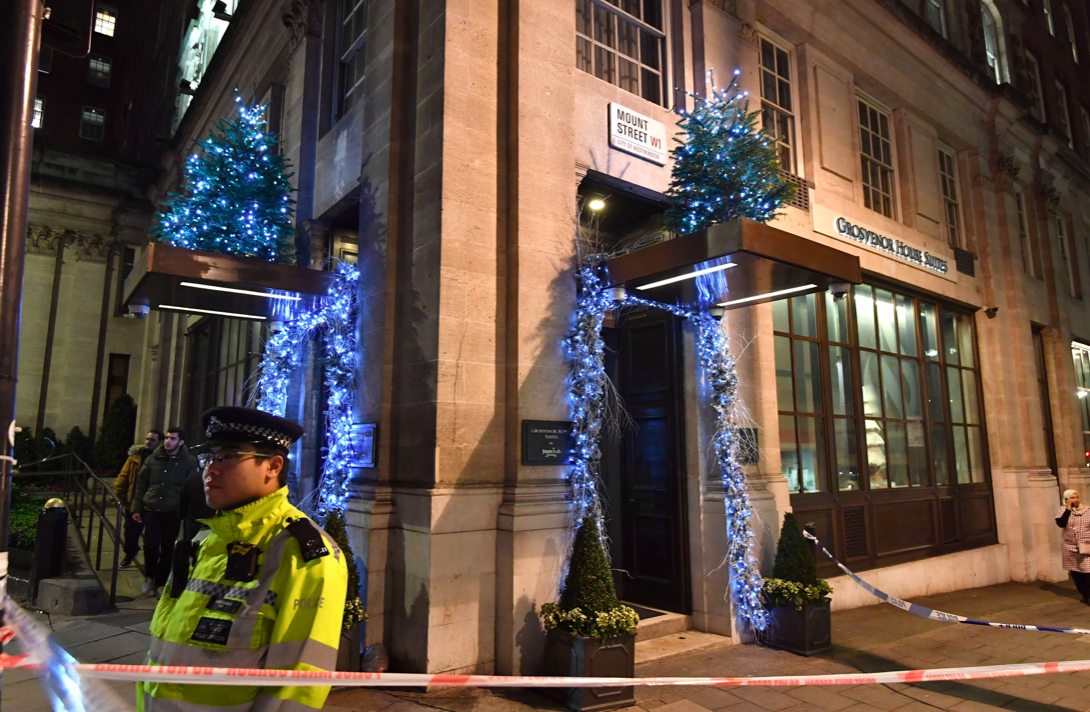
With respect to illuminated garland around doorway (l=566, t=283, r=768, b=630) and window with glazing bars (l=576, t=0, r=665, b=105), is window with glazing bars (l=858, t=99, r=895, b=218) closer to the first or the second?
window with glazing bars (l=576, t=0, r=665, b=105)

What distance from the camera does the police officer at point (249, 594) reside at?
2.18m

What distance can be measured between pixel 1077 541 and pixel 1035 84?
42.7 ft

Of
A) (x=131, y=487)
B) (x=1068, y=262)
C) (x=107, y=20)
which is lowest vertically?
(x=131, y=487)

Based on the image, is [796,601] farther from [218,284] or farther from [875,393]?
[218,284]

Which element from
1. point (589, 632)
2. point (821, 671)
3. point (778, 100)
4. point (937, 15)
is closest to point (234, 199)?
point (589, 632)

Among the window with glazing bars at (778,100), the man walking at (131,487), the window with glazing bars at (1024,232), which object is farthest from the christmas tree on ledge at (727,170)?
the window with glazing bars at (1024,232)

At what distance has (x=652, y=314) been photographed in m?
8.77

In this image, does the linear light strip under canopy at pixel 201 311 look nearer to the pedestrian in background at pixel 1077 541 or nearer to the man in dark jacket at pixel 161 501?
the man in dark jacket at pixel 161 501

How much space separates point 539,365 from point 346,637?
2898 mm

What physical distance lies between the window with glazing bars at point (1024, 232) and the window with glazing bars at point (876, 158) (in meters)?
4.76

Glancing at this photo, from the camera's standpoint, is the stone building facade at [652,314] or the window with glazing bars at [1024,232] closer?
the stone building facade at [652,314]

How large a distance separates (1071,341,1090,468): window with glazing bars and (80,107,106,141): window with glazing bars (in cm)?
3011

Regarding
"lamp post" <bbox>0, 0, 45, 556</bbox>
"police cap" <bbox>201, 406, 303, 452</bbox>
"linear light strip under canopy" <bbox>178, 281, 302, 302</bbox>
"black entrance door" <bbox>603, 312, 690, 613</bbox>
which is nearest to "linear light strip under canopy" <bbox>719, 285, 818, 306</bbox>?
"black entrance door" <bbox>603, 312, 690, 613</bbox>

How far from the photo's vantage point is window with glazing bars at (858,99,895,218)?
1179 cm
